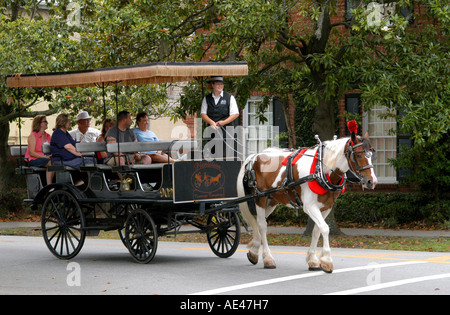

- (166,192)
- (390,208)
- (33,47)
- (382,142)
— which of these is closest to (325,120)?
(390,208)

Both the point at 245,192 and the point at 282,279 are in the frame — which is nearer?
the point at 282,279

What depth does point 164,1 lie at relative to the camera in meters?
15.4

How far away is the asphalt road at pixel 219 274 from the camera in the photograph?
911 cm

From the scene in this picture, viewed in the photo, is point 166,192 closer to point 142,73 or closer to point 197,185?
point 197,185

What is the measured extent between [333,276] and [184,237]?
7.73 metres

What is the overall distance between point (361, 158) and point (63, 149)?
5.51 m

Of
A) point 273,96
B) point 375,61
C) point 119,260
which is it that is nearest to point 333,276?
point 119,260

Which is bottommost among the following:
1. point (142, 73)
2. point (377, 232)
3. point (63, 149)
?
point (377, 232)

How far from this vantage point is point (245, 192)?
36.9 ft

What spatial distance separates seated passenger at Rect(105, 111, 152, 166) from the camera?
11.7 meters

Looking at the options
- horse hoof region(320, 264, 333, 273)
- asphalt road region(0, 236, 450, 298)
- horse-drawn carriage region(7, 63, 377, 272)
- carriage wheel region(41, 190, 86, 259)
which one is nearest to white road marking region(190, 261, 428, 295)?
asphalt road region(0, 236, 450, 298)

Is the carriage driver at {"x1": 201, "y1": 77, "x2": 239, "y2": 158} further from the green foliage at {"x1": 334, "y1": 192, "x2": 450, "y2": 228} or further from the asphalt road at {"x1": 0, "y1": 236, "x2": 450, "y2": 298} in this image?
the green foliage at {"x1": 334, "y1": 192, "x2": 450, "y2": 228}

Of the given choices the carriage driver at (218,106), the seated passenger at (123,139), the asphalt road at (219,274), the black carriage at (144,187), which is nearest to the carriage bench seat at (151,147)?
the black carriage at (144,187)

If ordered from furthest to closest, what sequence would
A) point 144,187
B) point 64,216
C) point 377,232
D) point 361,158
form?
1. point 377,232
2. point 64,216
3. point 144,187
4. point 361,158
